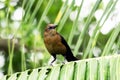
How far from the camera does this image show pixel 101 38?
6094 millimetres

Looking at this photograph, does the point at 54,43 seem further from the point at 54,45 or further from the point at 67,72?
the point at 67,72

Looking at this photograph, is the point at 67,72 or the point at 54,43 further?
the point at 54,43

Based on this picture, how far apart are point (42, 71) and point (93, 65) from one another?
0.21 metres

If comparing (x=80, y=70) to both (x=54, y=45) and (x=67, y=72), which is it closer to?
(x=67, y=72)

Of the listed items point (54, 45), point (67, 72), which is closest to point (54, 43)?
point (54, 45)

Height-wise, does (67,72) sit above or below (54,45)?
above

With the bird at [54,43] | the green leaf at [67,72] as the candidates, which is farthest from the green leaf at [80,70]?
the bird at [54,43]

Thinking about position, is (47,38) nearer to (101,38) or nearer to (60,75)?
(60,75)

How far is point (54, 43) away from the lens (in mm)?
3113

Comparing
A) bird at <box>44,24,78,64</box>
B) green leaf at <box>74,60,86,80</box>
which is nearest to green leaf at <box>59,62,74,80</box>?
green leaf at <box>74,60,86,80</box>

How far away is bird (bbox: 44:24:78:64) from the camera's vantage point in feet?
9.81

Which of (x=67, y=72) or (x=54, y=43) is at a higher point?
(x=67, y=72)

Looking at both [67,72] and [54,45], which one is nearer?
[67,72]

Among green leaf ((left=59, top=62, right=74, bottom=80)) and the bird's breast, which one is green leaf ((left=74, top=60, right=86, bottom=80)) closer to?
green leaf ((left=59, top=62, right=74, bottom=80))
